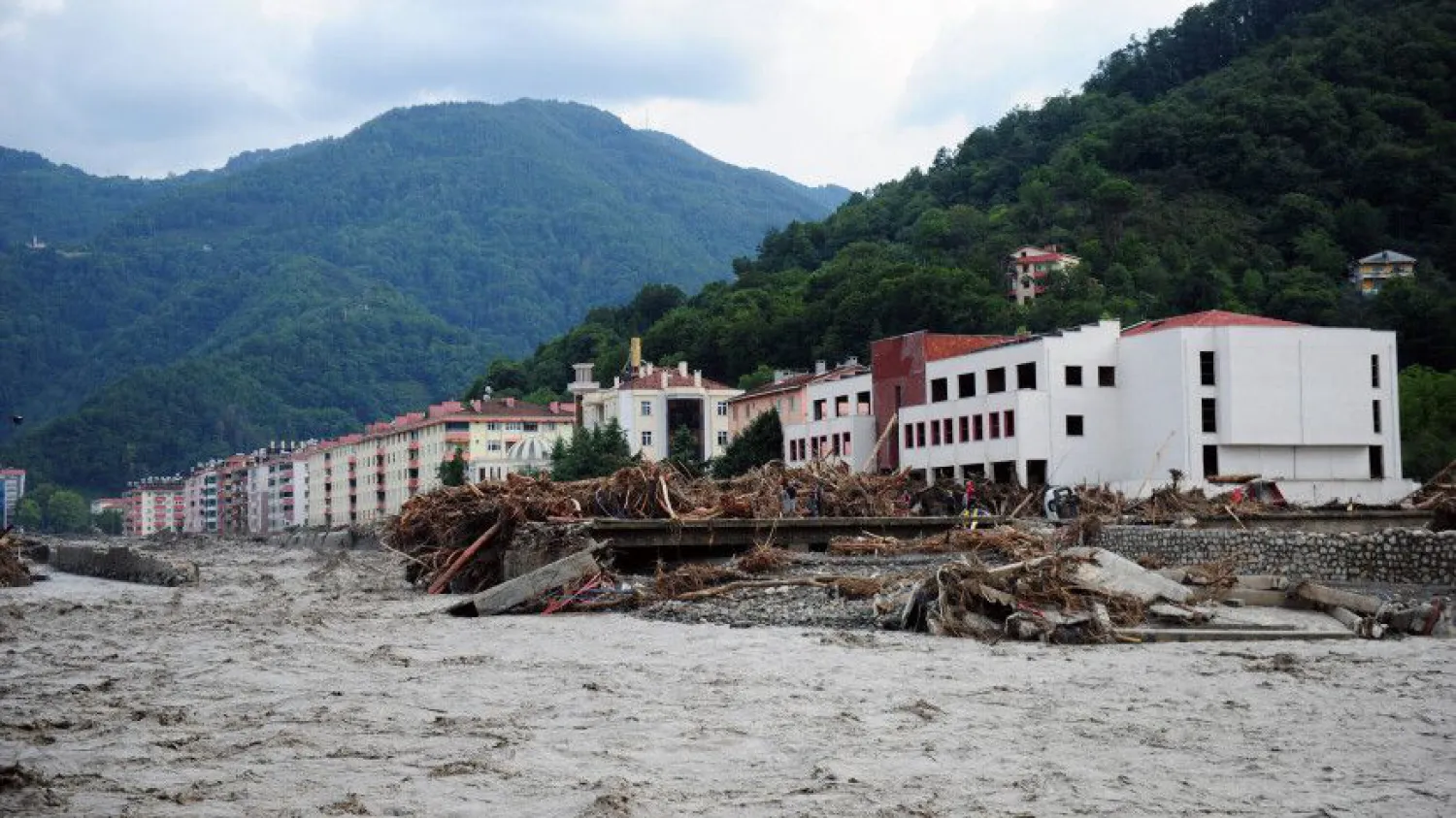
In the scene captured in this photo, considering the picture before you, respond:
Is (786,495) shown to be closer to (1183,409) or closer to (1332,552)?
(1332,552)

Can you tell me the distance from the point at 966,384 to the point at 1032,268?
82.9 meters

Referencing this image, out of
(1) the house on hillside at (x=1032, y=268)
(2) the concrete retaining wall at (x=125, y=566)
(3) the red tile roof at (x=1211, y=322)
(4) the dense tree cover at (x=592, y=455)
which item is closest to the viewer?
(2) the concrete retaining wall at (x=125, y=566)

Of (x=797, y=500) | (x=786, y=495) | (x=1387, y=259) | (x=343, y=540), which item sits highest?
(x=1387, y=259)

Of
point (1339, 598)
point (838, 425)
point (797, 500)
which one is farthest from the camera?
point (838, 425)

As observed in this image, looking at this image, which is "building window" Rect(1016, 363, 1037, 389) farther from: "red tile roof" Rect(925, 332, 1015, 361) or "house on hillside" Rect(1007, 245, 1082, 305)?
"house on hillside" Rect(1007, 245, 1082, 305)

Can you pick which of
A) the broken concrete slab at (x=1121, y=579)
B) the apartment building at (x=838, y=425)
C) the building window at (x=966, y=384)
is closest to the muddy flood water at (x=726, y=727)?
the broken concrete slab at (x=1121, y=579)

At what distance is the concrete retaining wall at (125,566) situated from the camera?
52.7m

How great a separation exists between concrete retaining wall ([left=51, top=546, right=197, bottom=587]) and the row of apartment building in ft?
100

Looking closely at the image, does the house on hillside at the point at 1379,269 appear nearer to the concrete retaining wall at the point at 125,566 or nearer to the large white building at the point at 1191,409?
the large white building at the point at 1191,409

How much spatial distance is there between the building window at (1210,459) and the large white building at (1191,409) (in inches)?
1.7

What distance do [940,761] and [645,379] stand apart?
115580mm

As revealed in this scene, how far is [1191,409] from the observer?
2564 inches

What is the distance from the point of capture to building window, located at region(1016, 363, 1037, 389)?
69875mm

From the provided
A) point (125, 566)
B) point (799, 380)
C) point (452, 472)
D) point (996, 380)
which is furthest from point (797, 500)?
point (452, 472)
